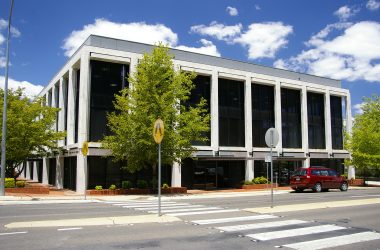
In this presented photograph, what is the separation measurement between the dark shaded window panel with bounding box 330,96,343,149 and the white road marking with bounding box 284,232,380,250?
32509 millimetres

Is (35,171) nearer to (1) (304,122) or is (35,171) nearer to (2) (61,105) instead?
(2) (61,105)

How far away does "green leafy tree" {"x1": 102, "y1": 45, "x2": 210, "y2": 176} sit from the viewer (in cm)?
2331

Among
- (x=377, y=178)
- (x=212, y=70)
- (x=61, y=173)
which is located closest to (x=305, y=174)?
(x=212, y=70)

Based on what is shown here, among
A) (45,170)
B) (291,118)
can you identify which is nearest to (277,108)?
(291,118)

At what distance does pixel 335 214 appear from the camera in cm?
1393

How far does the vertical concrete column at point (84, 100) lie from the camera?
85.6 ft

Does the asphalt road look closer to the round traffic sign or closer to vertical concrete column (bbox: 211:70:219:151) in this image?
the round traffic sign

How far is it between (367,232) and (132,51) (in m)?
22.4

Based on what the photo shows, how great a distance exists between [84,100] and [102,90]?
5.91 ft

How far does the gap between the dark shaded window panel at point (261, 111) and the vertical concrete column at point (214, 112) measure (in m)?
4.38

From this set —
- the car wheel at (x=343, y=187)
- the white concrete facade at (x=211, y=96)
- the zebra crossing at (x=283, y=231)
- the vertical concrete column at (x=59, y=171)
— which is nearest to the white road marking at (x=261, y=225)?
the zebra crossing at (x=283, y=231)

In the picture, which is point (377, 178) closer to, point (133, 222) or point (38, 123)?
point (38, 123)

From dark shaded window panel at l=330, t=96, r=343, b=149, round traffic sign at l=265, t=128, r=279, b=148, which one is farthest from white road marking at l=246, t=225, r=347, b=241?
dark shaded window panel at l=330, t=96, r=343, b=149

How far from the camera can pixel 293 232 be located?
10.0m
